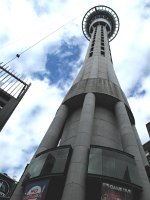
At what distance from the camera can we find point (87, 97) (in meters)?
31.4

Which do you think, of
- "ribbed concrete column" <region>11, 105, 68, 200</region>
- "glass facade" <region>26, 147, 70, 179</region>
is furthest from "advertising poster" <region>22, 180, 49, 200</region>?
"ribbed concrete column" <region>11, 105, 68, 200</region>

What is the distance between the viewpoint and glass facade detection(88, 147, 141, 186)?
66.0ft

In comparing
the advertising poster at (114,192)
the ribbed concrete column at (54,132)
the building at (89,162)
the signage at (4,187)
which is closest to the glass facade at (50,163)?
the building at (89,162)

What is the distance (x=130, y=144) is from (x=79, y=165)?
7238 mm

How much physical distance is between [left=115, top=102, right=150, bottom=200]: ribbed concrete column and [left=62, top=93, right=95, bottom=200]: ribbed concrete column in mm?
4361

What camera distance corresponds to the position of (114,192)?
731 inches

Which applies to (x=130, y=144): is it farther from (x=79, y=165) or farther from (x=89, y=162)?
(x=79, y=165)

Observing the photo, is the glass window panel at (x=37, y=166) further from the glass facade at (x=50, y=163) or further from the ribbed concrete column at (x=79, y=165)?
the ribbed concrete column at (x=79, y=165)

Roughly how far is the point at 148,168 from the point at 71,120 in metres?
12.5

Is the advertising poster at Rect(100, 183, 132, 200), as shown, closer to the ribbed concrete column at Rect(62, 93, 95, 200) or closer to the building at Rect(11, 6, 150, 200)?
the building at Rect(11, 6, 150, 200)

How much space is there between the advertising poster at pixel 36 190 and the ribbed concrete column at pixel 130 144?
867 centimetres

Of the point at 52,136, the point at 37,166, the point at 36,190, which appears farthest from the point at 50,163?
the point at 52,136

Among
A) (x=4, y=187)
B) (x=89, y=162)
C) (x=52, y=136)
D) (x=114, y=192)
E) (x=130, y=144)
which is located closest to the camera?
(x=114, y=192)

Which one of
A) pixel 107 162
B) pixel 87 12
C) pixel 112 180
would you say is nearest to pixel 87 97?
pixel 107 162
